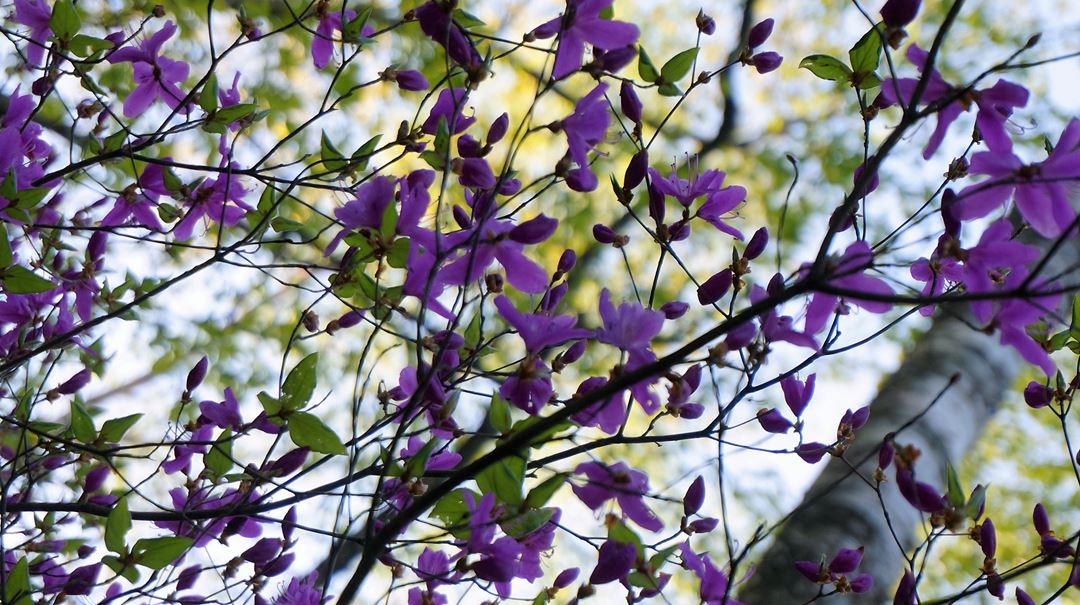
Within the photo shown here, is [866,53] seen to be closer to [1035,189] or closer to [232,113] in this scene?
[1035,189]

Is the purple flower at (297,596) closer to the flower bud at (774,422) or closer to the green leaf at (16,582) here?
the green leaf at (16,582)

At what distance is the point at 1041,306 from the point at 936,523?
23 cm

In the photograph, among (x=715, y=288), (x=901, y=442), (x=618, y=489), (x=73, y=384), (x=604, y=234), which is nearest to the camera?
(x=618, y=489)

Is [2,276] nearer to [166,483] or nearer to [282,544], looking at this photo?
[282,544]

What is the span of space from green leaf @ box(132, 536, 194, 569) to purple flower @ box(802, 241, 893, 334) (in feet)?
1.86

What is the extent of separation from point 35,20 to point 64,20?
0.10 metres

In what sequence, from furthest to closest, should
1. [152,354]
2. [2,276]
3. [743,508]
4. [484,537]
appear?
[743,508] → [152,354] → [2,276] → [484,537]

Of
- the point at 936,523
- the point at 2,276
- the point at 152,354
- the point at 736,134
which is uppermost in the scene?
the point at 736,134

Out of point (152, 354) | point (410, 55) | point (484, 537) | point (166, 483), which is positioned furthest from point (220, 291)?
point (484, 537)

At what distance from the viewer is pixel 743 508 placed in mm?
3775

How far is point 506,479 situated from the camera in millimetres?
616

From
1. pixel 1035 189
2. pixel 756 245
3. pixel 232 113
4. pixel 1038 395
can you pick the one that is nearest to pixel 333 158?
pixel 232 113

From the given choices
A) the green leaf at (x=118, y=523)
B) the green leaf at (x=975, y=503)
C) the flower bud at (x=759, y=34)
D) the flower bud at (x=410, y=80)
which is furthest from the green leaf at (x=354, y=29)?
the green leaf at (x=975, y=503)

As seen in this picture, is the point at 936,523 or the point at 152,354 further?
the point at 152,354
